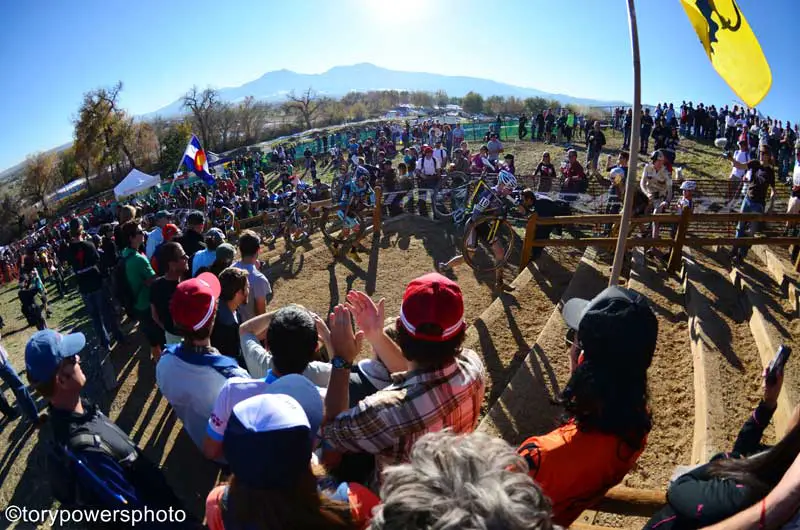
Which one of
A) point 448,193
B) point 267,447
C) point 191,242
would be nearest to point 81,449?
point 267,447

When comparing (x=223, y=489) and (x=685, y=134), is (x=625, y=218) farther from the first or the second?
(x=685, y=134)

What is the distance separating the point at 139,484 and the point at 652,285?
23.9 ft

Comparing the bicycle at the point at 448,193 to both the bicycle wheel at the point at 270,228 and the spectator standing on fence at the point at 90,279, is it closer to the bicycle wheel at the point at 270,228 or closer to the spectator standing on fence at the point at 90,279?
the bicycle wheel at the point at 270,228

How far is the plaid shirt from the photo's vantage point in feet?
6.07

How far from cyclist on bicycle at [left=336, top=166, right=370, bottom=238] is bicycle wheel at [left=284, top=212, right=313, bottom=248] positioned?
185 centimetres

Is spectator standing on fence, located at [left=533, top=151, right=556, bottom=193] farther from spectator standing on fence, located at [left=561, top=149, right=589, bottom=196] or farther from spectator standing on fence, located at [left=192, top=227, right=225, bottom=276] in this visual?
spectator standing on fence, located at [left=192, top=227, right=225, bottom=276]

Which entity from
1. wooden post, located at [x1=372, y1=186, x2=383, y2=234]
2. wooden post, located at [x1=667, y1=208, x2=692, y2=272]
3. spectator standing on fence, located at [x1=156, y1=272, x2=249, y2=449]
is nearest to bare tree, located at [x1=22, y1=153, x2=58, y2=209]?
wooden post, located at [x1=372, y1=186, x2=383, y2=234]

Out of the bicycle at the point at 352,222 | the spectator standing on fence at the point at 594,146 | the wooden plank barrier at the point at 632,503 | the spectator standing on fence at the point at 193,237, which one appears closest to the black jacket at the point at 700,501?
the wooden plank barrier at the point at 632,503

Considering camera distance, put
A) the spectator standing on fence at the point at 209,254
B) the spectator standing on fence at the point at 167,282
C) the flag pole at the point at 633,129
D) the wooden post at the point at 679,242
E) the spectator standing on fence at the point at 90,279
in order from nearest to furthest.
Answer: the flag pole at the point at 633,129 → the spectator standing on fence at the point at 167,282 → the spectator standing on fence at the point at 209,254 → the spectator standing on fence at the point at 90,279 → the wooden post at the point at 679,242

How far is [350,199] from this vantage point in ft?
34.1

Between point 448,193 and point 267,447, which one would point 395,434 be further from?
point 448,193

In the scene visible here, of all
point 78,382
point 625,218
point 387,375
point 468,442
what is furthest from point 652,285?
point 78,382

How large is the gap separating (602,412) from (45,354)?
2.79 m

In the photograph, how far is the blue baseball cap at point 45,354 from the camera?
7.41 feet
